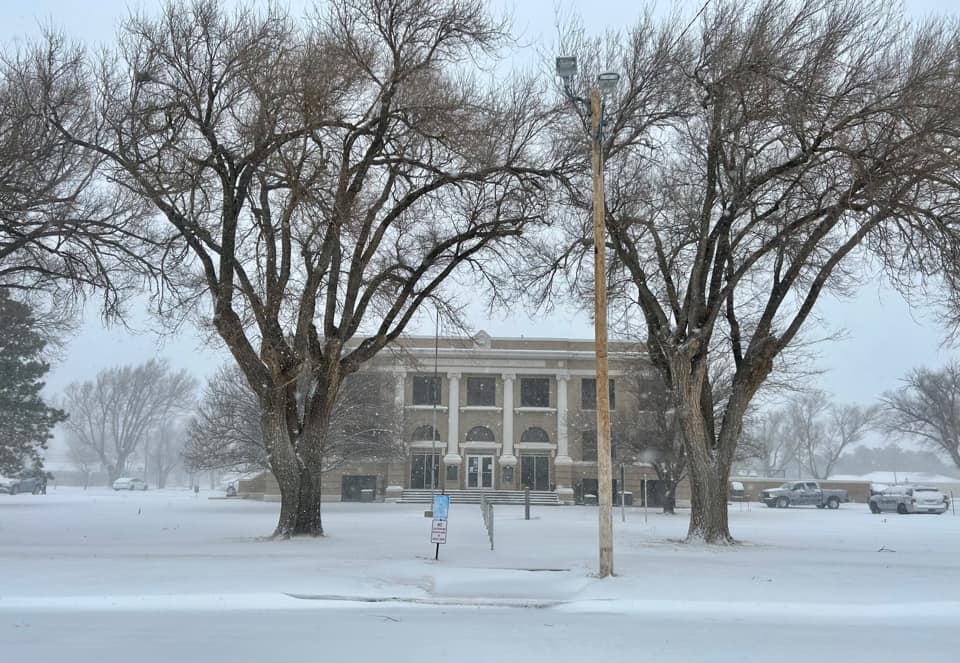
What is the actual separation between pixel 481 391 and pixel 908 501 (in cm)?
2775

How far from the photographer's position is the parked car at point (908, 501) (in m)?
43.2

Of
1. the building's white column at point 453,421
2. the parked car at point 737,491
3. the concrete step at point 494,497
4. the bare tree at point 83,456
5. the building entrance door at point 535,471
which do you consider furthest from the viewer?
the bare tree at point 83,456

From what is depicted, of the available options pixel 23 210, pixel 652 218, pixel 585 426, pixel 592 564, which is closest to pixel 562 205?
pixel 652 218

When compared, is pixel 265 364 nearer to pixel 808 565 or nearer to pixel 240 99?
pixel 240 99

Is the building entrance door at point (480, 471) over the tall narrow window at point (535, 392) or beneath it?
beneath

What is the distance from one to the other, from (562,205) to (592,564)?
931cm

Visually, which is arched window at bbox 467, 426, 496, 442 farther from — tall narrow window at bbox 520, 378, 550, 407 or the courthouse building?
tall narrow window at bbox 520, 378, 550, 407

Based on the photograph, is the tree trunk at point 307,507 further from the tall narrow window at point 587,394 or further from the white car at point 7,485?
the white car at point 7,485

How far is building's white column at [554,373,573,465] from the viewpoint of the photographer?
181 feet

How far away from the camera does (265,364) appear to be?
749 inches

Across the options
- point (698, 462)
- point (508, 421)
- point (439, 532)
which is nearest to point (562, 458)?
point (508, 421)

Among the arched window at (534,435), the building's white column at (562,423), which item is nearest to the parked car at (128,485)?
the arched window at (534,435)

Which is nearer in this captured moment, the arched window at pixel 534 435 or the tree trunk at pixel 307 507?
the tree trunk at pixel 307 507

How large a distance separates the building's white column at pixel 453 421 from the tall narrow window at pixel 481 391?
99cm
